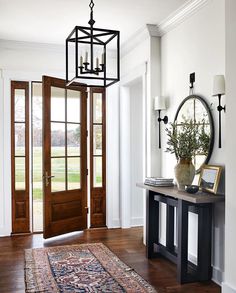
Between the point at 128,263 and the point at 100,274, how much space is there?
1.58 feet

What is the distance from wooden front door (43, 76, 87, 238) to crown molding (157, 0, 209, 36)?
5.41ft

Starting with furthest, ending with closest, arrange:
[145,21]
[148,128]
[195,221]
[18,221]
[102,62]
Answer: [18,221] < [148,128] < [145,21] < [195,221] < [102,62]

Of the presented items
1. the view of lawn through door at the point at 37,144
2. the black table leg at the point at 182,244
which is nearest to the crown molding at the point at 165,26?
the black table leg at the point at 182,244

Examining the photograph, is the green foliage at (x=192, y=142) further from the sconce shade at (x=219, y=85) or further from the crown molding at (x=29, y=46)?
the crown molding at (x=29, y=46)

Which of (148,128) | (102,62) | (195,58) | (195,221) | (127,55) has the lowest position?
(195,221)

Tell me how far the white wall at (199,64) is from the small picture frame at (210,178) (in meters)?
0.09

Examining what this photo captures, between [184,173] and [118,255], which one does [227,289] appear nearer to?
[184,173]

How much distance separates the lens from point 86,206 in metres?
5.77

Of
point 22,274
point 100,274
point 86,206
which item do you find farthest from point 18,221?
point 100,274

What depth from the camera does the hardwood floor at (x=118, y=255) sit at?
341 cm

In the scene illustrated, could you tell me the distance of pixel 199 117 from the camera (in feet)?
12.4

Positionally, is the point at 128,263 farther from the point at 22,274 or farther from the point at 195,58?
the point at 195,58

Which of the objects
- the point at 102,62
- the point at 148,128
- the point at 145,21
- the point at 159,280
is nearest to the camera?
the point at 102,62

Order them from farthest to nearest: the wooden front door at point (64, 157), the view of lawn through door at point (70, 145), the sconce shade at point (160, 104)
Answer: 1. the view of lawn through door at point (70, 145)
2. the wooden front door at point (64, 157)
3. the sconce shade at point (160, 104)
